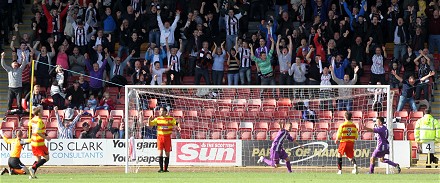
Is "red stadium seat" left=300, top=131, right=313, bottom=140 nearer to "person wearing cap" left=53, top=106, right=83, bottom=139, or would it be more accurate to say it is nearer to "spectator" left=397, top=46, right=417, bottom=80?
"spectator" left=397, top=46, right=417, bottom=80

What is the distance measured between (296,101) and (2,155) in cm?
799

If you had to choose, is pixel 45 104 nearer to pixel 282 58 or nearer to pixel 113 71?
pixel 113 71

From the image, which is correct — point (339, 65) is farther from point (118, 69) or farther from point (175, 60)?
point (118, 69)

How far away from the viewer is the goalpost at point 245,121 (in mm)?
29922

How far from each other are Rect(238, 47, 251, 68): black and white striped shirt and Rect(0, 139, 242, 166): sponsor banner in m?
4.33

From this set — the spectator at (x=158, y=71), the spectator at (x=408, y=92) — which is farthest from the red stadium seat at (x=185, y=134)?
the spectator at (x=408, y=92)

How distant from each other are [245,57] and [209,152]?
15.4 feet

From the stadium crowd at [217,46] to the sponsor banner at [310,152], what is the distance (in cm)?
331

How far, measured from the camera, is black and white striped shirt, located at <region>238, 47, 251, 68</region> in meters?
33.7

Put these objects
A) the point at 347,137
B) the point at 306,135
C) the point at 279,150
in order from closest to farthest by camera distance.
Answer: the point at 347,137 → the point at 279,150 → the point at 306,135

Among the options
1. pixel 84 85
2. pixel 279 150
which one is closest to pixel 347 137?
pixel 279 150

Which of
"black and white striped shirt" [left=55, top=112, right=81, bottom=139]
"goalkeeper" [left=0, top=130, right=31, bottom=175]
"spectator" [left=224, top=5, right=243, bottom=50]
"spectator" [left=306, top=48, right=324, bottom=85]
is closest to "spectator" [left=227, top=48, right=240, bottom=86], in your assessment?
"spectator" [left=224, top=5, right=243, bottom=50]

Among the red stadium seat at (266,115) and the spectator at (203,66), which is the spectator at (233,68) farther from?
the red stadium seat at (266,115)

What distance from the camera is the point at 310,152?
29.9 m
